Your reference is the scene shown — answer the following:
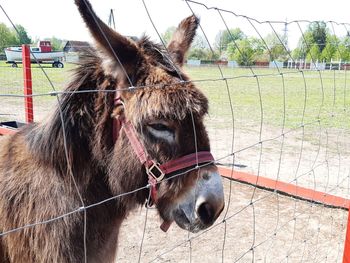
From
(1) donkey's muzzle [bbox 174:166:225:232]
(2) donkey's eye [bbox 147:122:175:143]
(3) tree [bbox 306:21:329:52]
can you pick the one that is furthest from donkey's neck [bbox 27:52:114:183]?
(3) tree [bbox 306:21:329:52]

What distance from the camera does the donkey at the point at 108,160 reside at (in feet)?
6.03

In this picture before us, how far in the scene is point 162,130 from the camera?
185 centimetres

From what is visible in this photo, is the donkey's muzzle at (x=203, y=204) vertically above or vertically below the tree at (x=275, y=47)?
below

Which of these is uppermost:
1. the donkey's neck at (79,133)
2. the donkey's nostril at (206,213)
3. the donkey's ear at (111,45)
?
the donkey's ear at (111,45)

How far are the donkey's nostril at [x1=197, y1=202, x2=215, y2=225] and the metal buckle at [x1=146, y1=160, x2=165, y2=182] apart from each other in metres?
0.25

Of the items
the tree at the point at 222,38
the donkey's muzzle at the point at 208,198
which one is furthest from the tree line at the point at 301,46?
the donkey's muzzle at the point at 208,198

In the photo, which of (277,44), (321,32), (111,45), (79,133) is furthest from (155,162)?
(321,32)

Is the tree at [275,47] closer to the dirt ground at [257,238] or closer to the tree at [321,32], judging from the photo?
the tree at [321,32]

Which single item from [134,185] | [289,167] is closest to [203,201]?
[134,185]

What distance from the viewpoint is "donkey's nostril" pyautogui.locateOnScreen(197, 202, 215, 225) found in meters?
1.77

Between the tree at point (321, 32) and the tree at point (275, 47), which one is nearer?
the tree at point (275, 47)

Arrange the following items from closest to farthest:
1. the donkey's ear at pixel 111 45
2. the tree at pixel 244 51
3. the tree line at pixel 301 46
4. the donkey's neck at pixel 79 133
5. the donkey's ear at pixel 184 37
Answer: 1. the donkey's ear at pixel 111 45
2. the donkey's neck at pixel 79 133
3. the donkey's ear at pixel 184 37
4. the tree at pixel 244 51
5. the tree line at pixel 301 46

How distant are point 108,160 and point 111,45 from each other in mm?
609

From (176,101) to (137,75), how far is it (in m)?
0.28
